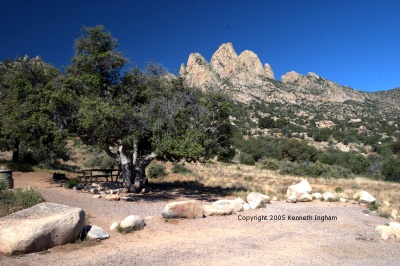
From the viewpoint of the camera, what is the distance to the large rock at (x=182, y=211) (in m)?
10.9

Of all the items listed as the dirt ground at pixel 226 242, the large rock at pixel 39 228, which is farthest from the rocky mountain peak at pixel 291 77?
the large rock at pixel 39 228

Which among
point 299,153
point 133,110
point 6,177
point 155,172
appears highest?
point 133,110

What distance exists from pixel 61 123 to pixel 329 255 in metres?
12.9

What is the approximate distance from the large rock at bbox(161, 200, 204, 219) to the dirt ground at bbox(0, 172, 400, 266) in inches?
11.1

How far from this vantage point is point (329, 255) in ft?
25.5

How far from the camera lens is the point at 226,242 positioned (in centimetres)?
855

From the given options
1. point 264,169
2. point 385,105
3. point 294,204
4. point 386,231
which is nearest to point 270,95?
point 385,105

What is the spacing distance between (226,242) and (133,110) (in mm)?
7856

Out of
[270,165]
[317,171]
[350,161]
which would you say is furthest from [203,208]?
[350,161]

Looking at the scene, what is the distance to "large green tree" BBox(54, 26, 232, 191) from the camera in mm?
14078

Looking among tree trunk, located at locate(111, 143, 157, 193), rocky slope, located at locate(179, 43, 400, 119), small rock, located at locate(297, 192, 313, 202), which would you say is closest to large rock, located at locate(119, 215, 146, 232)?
tree trunk, located at locate(111, 143, 157, 193)

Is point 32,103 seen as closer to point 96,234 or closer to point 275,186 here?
point 96,234

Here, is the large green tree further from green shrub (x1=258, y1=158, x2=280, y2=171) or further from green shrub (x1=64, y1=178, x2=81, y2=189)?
green shrub (x1=258, y1=158, x2=280, y2=171)

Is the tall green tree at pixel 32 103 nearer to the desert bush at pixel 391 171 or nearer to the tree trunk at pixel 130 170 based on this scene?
the tree trunk at pixel 130 170
